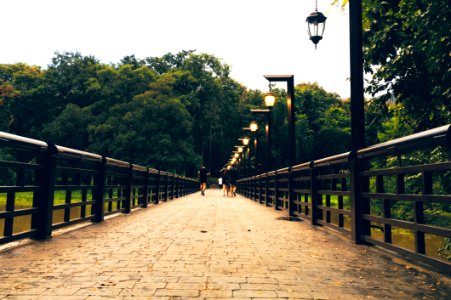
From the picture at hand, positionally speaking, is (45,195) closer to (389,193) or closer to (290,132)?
(389,193)

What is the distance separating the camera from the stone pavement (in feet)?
10.7

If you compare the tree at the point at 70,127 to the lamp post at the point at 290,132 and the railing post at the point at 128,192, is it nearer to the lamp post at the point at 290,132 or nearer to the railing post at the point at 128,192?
the lamp post at the point at 290,132

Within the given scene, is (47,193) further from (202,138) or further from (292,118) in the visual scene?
(202,138)

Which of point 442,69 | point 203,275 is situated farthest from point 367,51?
point 203,275

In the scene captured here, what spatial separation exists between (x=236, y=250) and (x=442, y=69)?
473 cm

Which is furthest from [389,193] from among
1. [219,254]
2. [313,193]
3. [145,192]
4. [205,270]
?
[145,192]

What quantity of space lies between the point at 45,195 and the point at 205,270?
3.05m

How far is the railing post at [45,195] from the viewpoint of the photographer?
18.9 feet

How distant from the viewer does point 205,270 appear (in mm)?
4031

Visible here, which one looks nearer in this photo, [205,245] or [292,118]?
[205,245]

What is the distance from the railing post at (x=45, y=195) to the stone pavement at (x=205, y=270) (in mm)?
215

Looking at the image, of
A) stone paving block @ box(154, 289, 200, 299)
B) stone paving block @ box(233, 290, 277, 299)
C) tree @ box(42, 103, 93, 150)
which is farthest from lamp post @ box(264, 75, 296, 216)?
tree @ box(42, 103, 93, 150)

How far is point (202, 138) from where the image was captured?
68.0 metres

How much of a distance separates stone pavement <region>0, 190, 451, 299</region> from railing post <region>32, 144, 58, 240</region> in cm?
22
